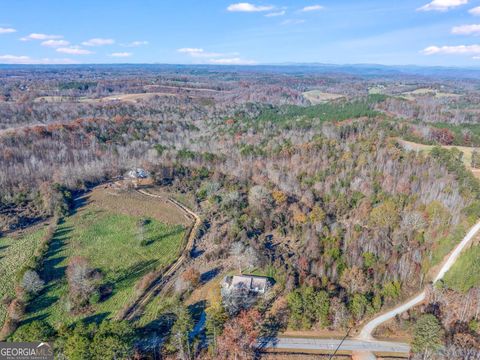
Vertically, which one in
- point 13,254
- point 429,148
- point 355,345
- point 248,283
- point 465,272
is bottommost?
point 355,345

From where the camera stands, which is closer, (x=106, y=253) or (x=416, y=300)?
(x=416, y=300)

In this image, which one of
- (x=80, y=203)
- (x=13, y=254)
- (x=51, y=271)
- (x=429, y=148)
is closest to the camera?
(x=51, y=271)

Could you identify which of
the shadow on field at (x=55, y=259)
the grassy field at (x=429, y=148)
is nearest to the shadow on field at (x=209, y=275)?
the shadow on field at (x=55, y=259)

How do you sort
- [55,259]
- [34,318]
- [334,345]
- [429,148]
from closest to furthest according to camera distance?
1. [334,345]
2. [34,318]
3. [55,259]
4. [429,148]

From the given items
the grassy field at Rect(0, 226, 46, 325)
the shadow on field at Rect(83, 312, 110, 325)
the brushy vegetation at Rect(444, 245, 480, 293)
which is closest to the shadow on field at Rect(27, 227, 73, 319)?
the grassy field at Rect(0, 226, 46, 325)

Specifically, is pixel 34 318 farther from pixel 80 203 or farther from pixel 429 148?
pixel 429 148

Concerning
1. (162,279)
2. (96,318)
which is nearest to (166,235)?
(162,279)

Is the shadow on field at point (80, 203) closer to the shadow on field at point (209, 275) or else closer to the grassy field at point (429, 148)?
the shadow on field at point (209, 275)
